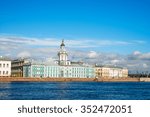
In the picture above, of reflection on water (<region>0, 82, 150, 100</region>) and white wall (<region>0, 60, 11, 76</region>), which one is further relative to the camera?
white wall (<region>0, 60, 11, 76</region>)

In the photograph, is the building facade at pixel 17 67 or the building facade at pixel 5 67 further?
the building facade at pixel 17 67

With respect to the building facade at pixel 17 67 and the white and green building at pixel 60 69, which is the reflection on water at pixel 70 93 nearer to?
the white and green building at pixel 60 69

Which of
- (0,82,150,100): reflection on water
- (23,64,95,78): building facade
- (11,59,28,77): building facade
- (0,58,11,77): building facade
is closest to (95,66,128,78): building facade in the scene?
(23,64,95,78): building facade

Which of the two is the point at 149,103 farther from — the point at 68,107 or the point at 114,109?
the point at 68,107

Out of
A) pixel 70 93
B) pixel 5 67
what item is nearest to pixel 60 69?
pixel 5 67

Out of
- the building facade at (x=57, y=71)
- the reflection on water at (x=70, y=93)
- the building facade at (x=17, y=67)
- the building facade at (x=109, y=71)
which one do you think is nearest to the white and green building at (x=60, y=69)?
the building facade at (x=57, y=71)

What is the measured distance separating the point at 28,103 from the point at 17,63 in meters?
67.6

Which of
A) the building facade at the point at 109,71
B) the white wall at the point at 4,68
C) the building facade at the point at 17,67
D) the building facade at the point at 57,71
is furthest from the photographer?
the building facade at the point at 109,71

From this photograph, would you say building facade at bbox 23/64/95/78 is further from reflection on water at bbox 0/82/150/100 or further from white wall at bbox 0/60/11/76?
reflection on water at bbox 0/82/150/100

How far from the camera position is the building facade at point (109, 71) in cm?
8344

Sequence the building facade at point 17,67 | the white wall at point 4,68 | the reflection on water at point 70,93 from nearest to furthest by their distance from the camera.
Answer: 1. the reflection on water at point 70,93
2. the white wall at point 4,68
3. the building facade at point 17,67

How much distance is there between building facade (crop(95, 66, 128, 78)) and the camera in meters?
83.4

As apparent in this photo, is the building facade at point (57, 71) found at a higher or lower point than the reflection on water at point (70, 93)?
higher

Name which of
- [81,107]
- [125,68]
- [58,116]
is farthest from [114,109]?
[125,68]
